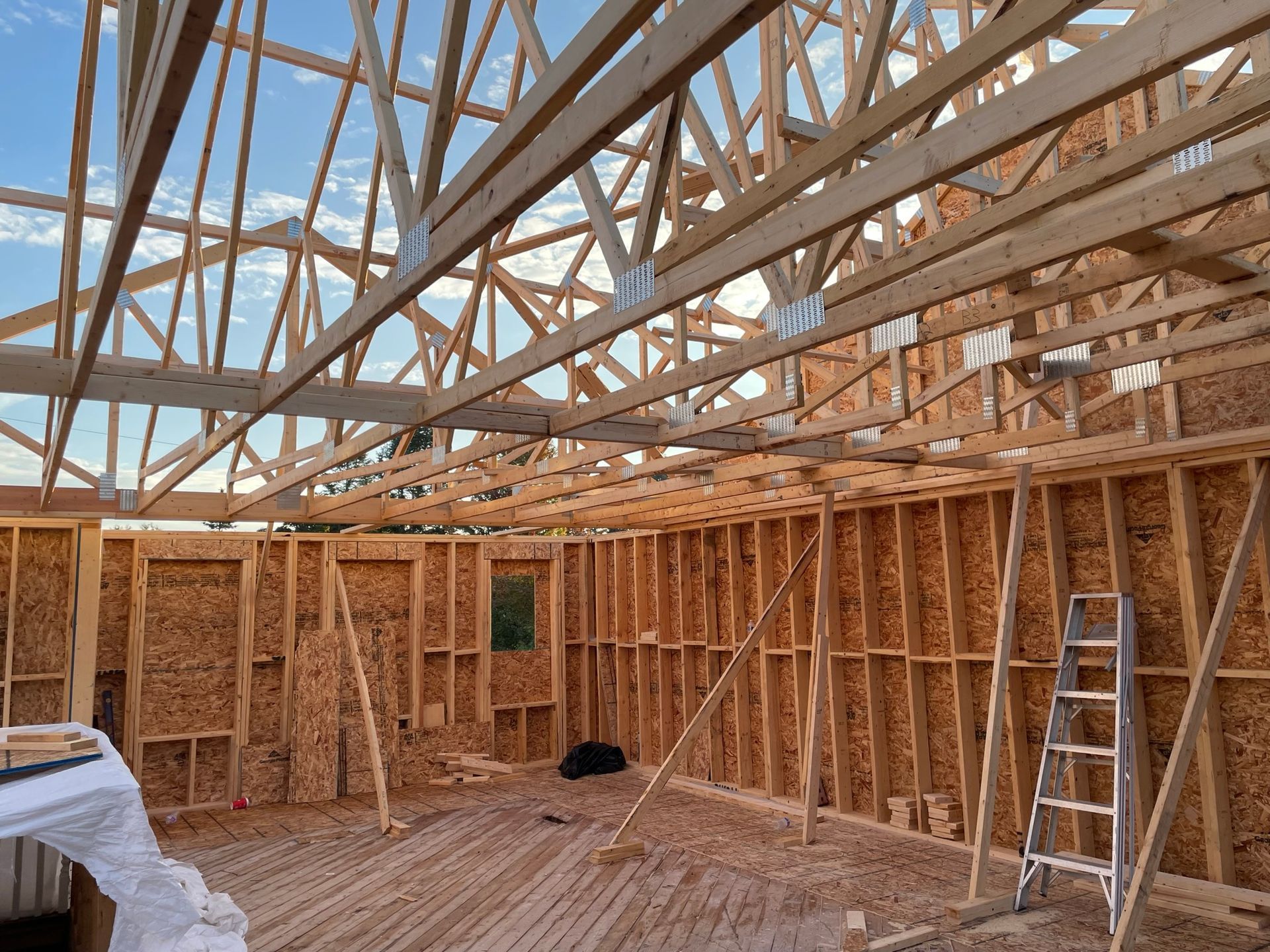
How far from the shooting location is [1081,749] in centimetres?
679

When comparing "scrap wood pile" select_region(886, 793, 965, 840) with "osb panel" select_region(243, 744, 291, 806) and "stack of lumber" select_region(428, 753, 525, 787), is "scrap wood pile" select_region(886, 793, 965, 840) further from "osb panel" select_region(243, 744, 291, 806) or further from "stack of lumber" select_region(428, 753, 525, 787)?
"osb panel" select_region(243, 744, 291, 806)

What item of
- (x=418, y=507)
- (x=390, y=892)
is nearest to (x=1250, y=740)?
(x=390, y=892)

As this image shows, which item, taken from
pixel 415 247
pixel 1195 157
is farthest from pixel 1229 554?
pixel 415 247

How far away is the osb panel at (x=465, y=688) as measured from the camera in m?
13.4

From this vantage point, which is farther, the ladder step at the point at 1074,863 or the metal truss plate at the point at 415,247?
the ladder step at the point at 1074,863

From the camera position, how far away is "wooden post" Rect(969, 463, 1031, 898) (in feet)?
22.6

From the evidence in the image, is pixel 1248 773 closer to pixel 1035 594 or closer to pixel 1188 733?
pixel 1188 733

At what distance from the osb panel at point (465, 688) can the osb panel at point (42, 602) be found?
16.5ft

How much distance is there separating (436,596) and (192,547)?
3.28m

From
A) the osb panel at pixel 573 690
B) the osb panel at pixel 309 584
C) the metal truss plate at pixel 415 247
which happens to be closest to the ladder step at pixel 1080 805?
the metal truss plate at pixel 415 247

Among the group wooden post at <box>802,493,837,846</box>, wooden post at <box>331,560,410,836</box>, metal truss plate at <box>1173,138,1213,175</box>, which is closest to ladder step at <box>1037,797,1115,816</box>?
wooden post at <box>802,493,837,846</box>

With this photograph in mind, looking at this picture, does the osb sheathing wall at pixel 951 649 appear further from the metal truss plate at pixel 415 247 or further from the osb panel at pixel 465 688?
the metal truss plate at pixel 415 247

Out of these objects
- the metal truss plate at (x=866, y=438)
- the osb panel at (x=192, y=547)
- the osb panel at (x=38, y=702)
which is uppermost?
the metal truss plate at (x=866, y=438)

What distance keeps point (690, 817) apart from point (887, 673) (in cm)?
264
